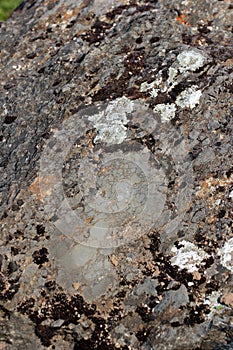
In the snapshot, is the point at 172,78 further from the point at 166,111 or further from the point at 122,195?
the point at 122,195

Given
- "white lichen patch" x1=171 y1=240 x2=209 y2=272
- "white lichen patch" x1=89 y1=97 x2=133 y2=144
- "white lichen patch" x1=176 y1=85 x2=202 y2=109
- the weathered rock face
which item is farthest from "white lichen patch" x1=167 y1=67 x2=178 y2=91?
"white lichen patch" x1=171 y1=240 x2=209 y2=272

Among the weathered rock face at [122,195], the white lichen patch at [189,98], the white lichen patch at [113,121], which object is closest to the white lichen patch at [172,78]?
the weathered rock face at [122,195]

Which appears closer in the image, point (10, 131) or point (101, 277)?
point (101, 277)

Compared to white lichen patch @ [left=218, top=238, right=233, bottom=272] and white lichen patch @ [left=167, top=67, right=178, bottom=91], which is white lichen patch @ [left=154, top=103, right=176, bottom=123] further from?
white lichen patch @ [left=218, top=238, right=233, bottom=272]

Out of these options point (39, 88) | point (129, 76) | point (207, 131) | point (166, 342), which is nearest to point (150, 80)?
point (129, 76)

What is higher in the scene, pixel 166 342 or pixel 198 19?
pixel 198 19

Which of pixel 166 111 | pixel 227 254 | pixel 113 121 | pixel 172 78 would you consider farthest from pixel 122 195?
pixel 172 78

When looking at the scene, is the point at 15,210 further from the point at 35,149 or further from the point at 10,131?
the point at 10,131

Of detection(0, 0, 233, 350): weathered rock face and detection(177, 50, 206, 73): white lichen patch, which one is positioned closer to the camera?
detection(0, 0, 233, 350): weathered rock face
